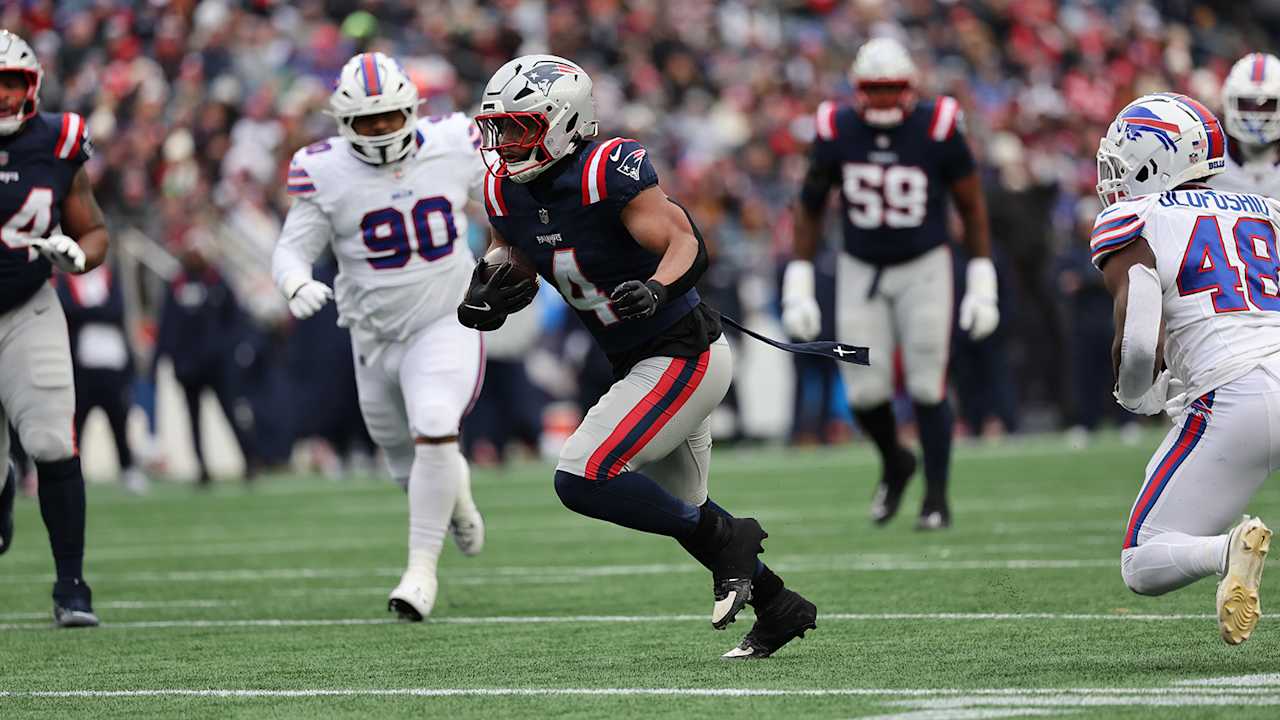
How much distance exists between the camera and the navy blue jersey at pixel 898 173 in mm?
8891

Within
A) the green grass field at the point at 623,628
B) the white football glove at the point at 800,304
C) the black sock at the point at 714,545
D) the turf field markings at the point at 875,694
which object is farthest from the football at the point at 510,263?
the white football glove at the point at 800,304

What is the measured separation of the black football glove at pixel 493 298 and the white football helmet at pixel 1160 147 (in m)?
1.52

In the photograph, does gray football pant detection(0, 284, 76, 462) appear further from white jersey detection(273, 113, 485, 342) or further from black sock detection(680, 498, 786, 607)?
black sock detection(680, 498, 786, 607)

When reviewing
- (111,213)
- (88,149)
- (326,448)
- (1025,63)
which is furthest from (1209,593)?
(1025,63)

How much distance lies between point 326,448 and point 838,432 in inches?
169

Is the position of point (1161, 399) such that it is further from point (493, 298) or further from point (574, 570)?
point (574, 570)

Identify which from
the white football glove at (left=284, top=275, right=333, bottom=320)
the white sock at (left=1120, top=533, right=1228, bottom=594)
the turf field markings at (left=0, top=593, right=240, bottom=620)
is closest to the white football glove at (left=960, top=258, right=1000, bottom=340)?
the white football glove at (left=284, top=275, right=333, bottom=320)

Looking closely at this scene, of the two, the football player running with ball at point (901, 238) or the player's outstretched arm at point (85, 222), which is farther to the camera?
the football player running with ball at point (901, 238)

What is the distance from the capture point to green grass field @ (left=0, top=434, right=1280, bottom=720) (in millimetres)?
4574

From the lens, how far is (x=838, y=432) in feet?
56.1

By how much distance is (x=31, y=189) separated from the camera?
22.1ft

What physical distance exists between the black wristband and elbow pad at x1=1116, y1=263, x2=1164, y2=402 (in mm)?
1100

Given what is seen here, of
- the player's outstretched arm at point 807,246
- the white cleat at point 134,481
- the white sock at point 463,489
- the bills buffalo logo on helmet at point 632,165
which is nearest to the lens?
the bills buffalo logo on helmet at point 632,165

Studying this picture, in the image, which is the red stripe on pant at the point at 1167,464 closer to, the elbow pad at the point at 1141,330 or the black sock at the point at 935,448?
the elbow pad at the point at 1141,330
